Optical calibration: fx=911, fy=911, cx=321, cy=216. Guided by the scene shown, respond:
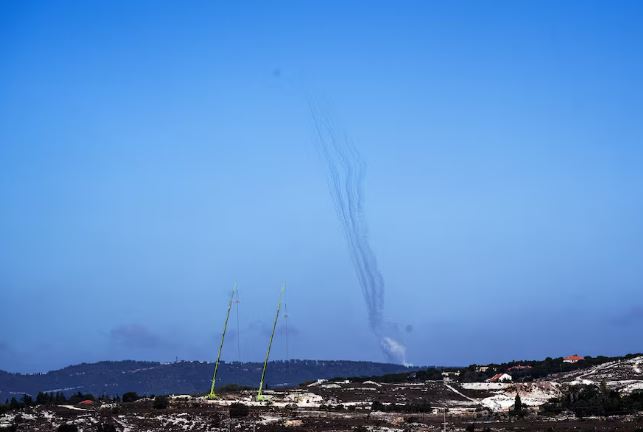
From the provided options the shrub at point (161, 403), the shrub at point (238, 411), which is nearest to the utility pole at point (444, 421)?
the shrub at point (238, 411)

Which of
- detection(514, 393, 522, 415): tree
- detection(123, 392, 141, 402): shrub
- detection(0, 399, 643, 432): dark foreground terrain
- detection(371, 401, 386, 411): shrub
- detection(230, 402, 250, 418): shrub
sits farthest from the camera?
detection(123, 392, 141, 402): shrub

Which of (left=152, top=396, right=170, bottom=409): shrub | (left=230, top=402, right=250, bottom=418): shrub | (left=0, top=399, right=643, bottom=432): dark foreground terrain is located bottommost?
(left=0, top=399, right=643, bottom=432): dark foreground terrain

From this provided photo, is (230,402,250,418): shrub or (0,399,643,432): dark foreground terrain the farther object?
(230,402,250,418): shrub

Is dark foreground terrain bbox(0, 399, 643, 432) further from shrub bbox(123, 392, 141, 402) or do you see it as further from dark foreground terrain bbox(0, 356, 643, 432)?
shrub bbox(123, 392, 141, 402)

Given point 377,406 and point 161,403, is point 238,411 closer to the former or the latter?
point 161,403

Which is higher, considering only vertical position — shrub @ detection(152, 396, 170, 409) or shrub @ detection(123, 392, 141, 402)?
shrub @ detection(123, 392, 141, 402)

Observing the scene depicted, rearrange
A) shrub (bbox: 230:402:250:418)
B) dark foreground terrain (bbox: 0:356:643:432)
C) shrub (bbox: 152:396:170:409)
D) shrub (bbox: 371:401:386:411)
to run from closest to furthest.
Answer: dark foreground terrain (bbox: 0:356:643:432) < shrub (bbox: 230:402:250:418) < shrub (bbox: 152:396:170:409) < shrub (bbox: 371:401:386:411)

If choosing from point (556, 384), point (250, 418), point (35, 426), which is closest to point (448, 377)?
point (556, 384)

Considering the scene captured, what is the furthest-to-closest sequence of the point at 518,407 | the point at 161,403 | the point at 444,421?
1. the point at 161,403
2. the point at 518,407
3. the point at 444,421

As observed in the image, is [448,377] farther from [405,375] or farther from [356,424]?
[356,424]

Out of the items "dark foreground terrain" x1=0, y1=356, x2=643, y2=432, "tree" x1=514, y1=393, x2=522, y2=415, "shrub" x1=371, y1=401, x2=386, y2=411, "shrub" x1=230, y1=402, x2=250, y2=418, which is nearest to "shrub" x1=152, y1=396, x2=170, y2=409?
"dark foreground terrain" x1=0, y1=356, x2=643, y2=432

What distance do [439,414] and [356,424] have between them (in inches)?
558

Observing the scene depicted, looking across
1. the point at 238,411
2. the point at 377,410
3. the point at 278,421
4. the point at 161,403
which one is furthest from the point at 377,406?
the point at 161,403

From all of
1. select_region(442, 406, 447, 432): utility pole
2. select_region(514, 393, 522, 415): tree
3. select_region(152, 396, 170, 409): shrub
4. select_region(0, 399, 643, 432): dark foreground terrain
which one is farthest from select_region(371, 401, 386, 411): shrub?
select_region(152, 396, 170, 409): shrub
